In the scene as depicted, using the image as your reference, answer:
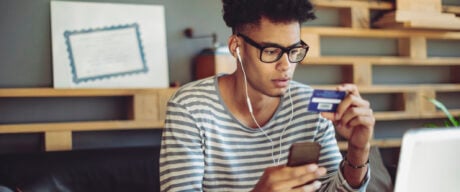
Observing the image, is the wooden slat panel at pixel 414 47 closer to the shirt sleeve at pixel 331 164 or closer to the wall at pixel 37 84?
the wall at pixel 37 84

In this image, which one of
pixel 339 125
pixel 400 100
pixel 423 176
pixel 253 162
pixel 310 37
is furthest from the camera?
pixel 400 100

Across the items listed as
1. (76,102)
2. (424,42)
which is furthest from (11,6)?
Result: (424,42)

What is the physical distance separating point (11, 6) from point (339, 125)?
180 cm

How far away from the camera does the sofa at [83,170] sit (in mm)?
1904

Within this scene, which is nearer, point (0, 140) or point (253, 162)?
point (253, 162)

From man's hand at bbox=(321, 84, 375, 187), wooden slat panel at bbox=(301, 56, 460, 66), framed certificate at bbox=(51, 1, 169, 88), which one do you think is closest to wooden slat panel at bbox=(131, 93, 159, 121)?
framed certificate at bbox=(51, 1, 169, 88)

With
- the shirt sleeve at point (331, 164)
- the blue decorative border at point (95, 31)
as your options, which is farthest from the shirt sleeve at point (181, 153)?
the blue decorative border at point (95, 31)

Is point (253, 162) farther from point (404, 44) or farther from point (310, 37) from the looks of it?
point (404, 44)

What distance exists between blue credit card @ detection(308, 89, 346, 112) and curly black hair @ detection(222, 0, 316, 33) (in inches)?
13.2

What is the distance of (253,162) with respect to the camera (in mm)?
1490

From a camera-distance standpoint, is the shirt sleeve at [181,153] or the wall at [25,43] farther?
the wall at [25,43]

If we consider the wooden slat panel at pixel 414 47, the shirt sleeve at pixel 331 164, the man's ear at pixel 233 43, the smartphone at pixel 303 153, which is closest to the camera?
the smartphone at pixel 303 153

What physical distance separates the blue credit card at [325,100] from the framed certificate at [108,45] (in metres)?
1.58

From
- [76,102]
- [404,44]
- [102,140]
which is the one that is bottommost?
[102,140]
